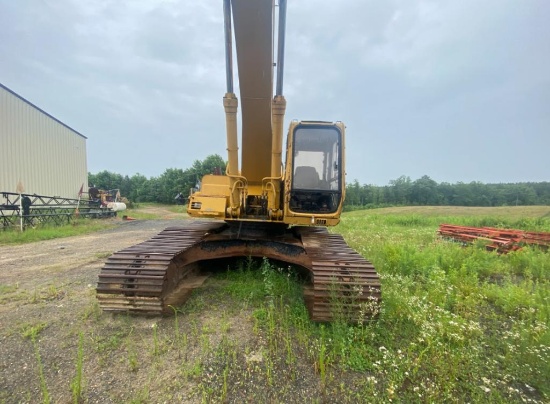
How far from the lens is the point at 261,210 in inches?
203

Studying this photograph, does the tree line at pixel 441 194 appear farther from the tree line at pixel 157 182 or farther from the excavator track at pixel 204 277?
the excavator track at pixel 204 277

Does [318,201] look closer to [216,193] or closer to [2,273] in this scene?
[216,193]

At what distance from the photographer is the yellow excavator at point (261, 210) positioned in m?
3.22

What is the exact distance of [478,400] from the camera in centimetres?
211

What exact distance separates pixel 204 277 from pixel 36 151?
64.4 feet

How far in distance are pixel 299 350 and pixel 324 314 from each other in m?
0.50

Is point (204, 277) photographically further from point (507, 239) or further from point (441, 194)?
point (441, 194)

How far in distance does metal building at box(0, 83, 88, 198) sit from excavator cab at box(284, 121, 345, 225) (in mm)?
15352

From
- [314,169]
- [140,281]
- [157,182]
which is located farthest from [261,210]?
[157,182]

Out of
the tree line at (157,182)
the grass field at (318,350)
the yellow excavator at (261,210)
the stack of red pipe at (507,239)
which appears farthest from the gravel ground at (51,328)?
the tree line at (157,182)

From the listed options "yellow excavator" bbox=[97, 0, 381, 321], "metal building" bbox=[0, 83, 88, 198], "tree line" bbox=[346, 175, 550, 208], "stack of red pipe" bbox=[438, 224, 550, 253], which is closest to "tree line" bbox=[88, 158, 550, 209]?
"tree line" bbox=[346, 175, 550, 208]

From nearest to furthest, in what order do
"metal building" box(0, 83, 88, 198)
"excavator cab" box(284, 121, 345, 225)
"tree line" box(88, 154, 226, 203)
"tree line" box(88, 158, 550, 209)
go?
"excavator cab" box(284, 121, 345, 225), "metal building" box(0, 83, 88, 198), "tree line" box(88, 154, 226, 203), "tree line" box(88, 158, 550, 209)

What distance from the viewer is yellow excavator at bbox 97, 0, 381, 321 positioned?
322 cm

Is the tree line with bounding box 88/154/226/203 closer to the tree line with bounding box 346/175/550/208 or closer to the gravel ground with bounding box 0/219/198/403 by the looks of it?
the tree line with bounding box 346/175/550/208
